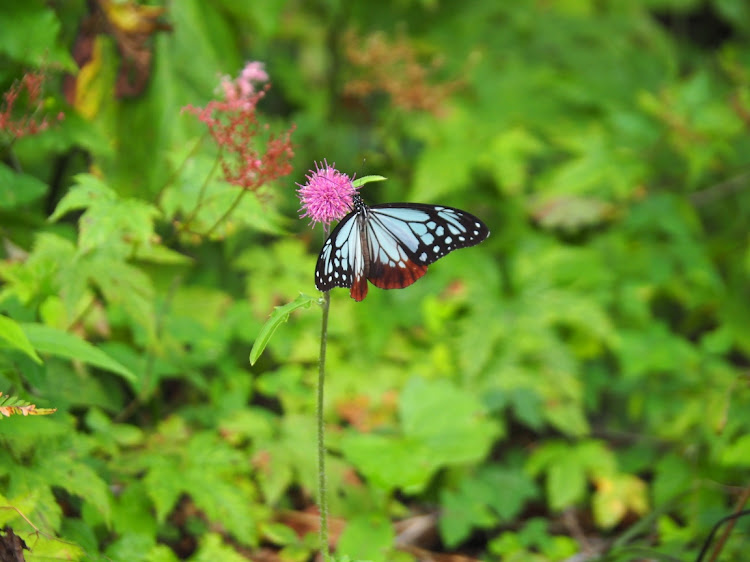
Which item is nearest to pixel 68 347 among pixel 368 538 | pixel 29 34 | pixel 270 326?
pixel 270 326

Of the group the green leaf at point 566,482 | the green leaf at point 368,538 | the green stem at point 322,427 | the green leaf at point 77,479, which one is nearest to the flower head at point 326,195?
the green stem at point 322,427

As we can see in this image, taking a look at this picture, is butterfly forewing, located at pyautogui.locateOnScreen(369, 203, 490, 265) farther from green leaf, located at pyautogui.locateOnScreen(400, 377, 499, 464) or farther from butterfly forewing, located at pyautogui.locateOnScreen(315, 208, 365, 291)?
green leaf, located at pyautogui.locateOnScreen(400, 377, 499, 464)

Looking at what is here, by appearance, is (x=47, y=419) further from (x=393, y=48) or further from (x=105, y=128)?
(x=393, y=48)

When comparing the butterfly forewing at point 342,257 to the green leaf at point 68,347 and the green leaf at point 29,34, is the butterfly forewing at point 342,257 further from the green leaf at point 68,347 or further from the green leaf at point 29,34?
the green leaf at point 29,34

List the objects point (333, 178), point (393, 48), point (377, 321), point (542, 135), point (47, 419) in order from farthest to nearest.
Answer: point (542, 135), point (393, 48), point (377, 321), point (47, 419), point (333, 178)

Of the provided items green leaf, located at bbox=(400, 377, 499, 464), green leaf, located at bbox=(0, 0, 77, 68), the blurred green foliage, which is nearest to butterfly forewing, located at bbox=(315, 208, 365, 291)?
the blurred green foliage

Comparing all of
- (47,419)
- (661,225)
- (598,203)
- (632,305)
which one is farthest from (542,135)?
(47,419)

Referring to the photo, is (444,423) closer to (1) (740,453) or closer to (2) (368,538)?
(2) (368,538)
